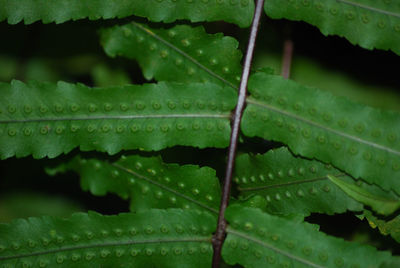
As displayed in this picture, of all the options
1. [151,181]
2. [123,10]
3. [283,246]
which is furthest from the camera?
[151,181]

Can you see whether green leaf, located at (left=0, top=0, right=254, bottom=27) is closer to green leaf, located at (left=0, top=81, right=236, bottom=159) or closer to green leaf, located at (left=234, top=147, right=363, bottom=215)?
green leaf, located at (left=0, top=81, right=236, bottom=159)

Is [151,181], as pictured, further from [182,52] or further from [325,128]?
[325,128]

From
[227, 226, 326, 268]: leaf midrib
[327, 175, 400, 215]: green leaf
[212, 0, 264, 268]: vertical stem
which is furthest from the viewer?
[212, 0, 264, 268]: vertical stem

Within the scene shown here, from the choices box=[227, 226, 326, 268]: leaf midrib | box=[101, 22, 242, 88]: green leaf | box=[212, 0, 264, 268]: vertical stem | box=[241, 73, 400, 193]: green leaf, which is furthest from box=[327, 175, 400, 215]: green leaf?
box=[101, 22, 242, 88]: green leaf

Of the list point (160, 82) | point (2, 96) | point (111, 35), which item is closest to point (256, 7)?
point (160, 82)

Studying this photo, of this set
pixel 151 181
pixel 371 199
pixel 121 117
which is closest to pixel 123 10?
pixel 121 117

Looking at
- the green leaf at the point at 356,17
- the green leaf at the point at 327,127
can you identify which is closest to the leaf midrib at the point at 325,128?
the green leaf at the point at 327,127
